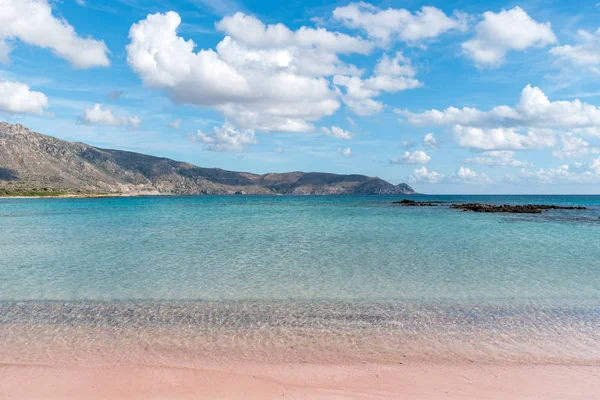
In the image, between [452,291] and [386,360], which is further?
[452,291]

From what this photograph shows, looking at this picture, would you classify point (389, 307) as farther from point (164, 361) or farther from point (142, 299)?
point (142, 299)

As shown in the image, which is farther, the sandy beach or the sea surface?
the sea surface

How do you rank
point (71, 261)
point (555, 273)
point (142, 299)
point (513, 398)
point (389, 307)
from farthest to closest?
point (71, 261) → point (555, 273) → point (142, 299) → point (389, 307) → point (513, 398)

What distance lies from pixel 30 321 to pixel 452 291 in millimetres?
14275

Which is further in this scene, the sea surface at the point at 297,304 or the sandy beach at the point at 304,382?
the sea surface at the point at 297,304

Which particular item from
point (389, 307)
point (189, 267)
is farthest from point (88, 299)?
point (389, 307)

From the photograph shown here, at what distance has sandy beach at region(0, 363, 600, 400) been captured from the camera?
769 cm

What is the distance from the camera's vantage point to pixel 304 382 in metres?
8.27

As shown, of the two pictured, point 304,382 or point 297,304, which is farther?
point 297,304

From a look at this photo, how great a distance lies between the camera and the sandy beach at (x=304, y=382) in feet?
25.2

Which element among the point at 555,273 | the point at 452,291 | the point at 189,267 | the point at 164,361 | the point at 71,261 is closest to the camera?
the point at 164,361

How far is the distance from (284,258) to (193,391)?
15.5 meters

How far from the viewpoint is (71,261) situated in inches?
875

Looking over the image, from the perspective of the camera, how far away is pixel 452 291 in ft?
51.7
